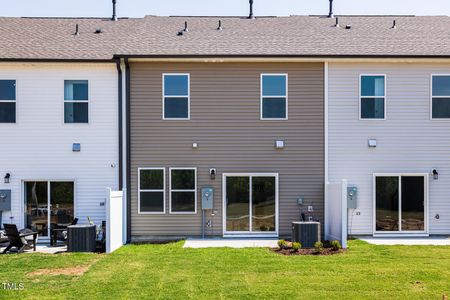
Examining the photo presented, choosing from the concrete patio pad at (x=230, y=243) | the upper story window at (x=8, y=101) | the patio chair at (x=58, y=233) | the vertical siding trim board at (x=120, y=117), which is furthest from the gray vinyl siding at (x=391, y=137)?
the upper story window at (x=8, y=101)

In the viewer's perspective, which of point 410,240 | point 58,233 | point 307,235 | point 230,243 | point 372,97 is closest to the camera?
point 307,235

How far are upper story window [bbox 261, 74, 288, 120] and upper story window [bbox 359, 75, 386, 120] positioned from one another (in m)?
2.37

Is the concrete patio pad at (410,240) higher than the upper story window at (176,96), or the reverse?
the upper story window at (176,96)

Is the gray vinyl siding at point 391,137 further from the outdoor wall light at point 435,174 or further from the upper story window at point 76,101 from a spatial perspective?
the upper story window at point 76,101

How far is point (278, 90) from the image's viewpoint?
14711mm

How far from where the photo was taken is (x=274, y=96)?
1470 cm

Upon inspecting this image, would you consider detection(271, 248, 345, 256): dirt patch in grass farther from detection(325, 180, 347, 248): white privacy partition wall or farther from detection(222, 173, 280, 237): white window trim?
detection(222, 173, 280, 237): white window trim

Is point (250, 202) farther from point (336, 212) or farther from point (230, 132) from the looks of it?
point (336, 212)

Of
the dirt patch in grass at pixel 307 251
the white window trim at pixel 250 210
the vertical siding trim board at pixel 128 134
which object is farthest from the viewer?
the white window trim at pixel 250 210

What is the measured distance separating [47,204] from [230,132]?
19.4ft

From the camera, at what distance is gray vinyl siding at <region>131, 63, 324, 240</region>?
1453 centimetres

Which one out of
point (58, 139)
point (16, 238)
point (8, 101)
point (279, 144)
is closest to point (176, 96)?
point (279, 144)

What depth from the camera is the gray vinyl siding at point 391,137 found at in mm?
14633

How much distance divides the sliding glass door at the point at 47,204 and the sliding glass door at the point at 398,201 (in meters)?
9.36
